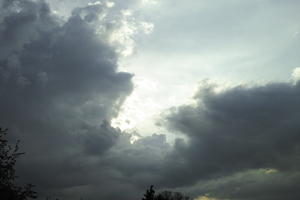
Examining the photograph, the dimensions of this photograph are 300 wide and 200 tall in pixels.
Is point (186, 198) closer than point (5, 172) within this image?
No

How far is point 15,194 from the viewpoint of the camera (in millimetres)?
25359

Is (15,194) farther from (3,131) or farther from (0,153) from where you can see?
(3,131)

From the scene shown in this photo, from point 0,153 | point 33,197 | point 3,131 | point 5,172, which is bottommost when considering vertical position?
point 33,197

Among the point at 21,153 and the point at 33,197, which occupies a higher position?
the point at 21,153

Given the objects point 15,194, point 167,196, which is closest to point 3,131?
point 15,194

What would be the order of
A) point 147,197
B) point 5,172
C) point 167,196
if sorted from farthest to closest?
point 167,196 < point 147,197 < point 5,172

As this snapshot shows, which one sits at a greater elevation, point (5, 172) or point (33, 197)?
point (5, 172)

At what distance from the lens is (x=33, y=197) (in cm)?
2547

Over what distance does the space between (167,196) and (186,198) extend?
418 inches

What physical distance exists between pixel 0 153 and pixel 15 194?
3573 millimetres

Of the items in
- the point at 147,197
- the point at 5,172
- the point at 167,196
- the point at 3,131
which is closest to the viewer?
the point at 5,172

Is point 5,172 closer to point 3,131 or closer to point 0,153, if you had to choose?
point 0,153

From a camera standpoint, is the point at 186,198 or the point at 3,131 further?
the point at 186,198

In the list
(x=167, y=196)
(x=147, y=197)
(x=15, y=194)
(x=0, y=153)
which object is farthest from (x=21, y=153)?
(x=167, y=196)
